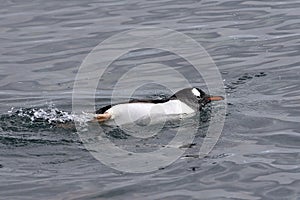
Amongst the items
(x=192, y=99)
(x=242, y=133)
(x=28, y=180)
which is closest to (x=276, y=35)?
(x=192, y=99)

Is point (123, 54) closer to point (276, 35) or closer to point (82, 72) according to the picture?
point (82, 72)

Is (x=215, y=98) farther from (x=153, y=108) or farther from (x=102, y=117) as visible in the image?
(x=102, y=117)

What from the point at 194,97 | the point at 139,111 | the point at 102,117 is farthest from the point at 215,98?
the point at 102,117

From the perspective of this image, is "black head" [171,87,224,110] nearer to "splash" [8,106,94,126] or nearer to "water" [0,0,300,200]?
"water" [0,0,300,200]

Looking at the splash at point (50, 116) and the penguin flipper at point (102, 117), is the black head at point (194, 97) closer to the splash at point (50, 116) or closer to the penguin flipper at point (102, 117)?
the penguin flipper at point (102, 117)

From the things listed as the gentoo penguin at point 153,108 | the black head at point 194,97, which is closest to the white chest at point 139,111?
the gentoo penguin at point 153,108

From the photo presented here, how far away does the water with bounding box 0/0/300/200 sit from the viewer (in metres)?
9.80

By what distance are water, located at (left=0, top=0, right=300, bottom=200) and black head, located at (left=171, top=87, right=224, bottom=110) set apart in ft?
1.42

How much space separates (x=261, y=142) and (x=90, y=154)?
7.60 feet

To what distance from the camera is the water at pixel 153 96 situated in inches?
386

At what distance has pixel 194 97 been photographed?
1320 centimetres

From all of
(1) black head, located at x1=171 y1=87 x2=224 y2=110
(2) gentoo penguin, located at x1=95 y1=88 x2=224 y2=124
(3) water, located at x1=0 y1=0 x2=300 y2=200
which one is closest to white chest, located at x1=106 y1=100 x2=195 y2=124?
(2) gentoo penguin, located at x1=95 y1=88 x2=224 y2=124

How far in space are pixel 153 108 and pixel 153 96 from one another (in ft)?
5.80

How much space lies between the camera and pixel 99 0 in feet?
70.1
